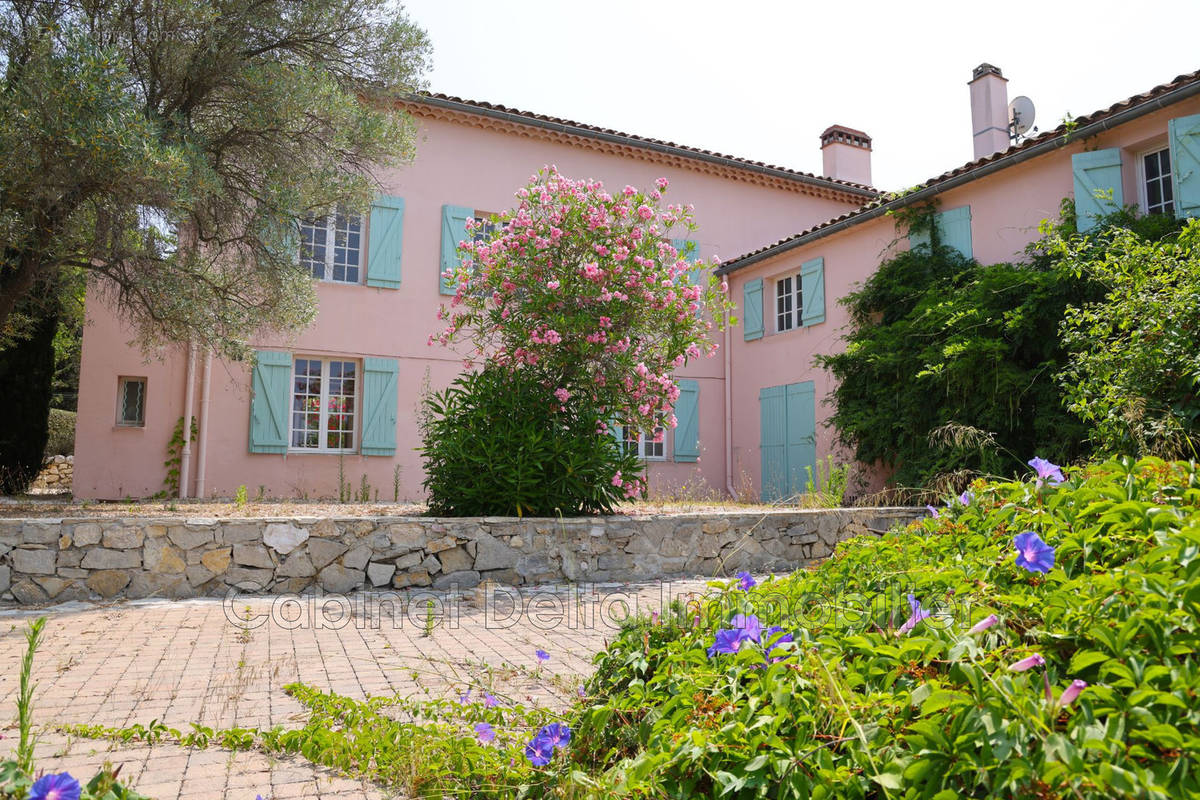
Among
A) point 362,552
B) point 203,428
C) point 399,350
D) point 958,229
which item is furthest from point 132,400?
point 958,229

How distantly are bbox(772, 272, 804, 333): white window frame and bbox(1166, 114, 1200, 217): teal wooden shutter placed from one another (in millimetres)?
5521

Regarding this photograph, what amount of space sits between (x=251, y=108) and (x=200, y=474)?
16.9ft

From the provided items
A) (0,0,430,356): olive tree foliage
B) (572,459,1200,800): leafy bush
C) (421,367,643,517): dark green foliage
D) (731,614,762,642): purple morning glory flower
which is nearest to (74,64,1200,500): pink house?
(0,0,430,356): olive tree foliage

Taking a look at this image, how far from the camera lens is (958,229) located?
10.3 m

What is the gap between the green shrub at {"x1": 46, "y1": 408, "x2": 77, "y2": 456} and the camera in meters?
16.8

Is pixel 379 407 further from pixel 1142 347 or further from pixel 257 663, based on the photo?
pixel 1142 347

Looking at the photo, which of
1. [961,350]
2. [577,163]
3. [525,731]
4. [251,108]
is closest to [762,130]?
[577,163]

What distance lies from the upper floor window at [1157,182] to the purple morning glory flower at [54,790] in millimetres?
10192

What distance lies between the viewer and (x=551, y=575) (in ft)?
21.4

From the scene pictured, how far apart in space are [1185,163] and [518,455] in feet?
24.1

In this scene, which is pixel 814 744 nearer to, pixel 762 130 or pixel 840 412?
pixel 840 412

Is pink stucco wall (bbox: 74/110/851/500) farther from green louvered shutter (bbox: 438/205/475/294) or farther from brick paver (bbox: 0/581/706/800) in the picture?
brick paver (bbox: 0/581/706/800)

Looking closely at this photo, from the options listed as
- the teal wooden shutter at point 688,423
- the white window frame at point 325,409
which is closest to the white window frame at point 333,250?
the white window frame at point 325,409

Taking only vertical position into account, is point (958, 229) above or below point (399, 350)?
above
